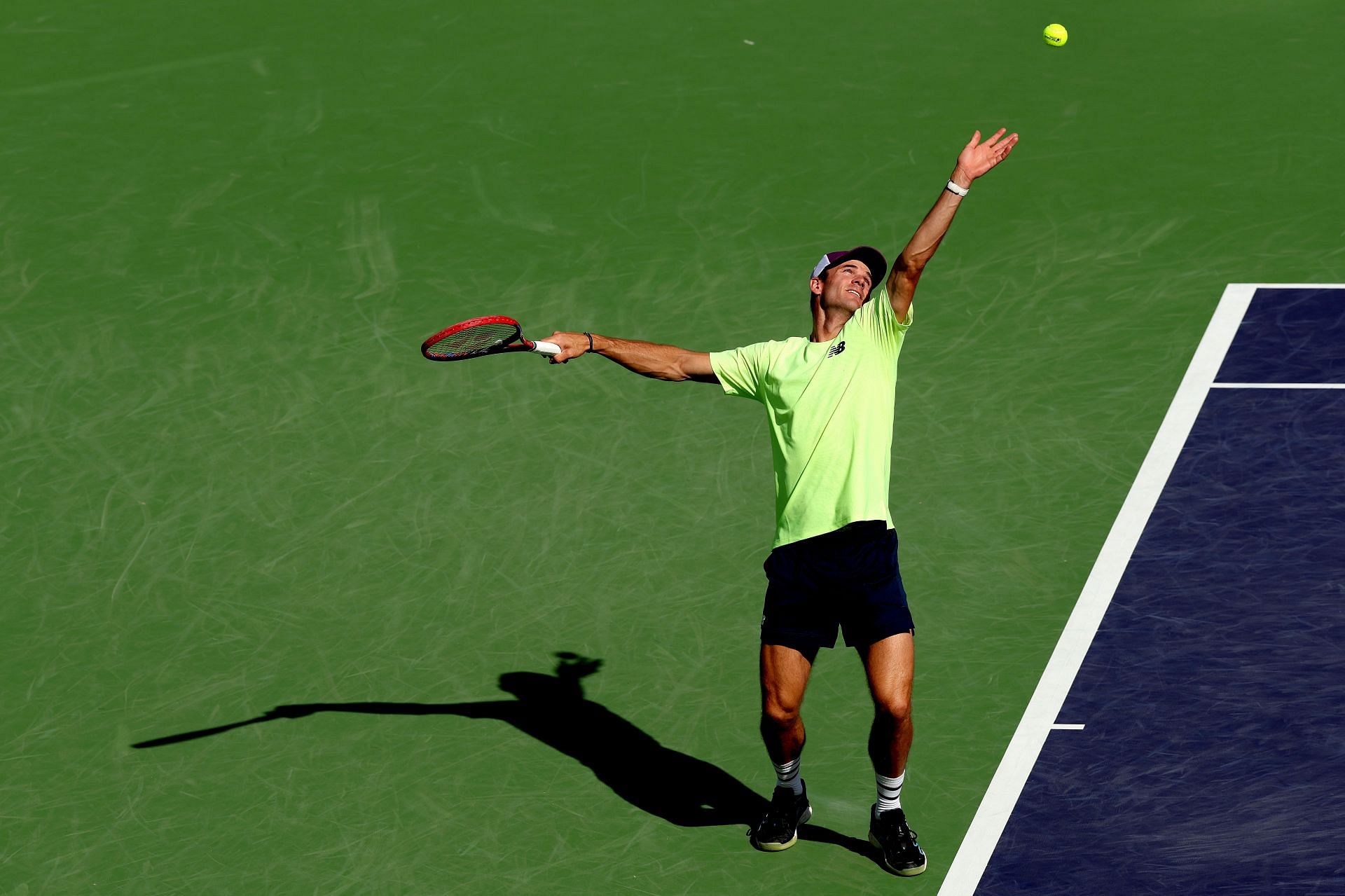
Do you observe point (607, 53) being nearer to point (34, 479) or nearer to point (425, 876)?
point (34, 479)

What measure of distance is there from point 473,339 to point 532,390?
12.9ft

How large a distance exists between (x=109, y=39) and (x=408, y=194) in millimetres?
3762

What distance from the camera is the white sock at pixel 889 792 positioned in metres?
9.90

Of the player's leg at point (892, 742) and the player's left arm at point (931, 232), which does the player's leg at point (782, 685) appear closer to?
the player's leg at point (892, 742)

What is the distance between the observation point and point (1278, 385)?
45.2 ft

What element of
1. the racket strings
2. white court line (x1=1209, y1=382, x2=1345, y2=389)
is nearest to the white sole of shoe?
the racket strings

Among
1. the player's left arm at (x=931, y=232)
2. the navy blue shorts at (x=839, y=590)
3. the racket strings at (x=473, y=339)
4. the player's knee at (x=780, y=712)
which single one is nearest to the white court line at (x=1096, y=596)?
the player's knee at (x=780, y=712)

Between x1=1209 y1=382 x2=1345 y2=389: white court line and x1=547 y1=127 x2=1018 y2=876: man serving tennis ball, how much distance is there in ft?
14.9

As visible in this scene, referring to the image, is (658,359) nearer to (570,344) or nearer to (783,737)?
(570,344)

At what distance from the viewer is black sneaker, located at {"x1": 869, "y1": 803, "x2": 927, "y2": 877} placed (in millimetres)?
9984

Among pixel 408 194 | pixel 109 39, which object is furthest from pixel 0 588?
pixel 109 39

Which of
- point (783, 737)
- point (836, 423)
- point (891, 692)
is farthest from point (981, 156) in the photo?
point (783, 737)

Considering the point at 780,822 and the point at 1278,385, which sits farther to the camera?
the point at 1278,385

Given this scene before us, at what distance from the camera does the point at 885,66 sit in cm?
1730
